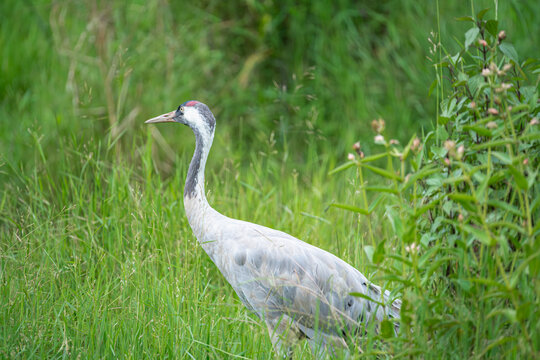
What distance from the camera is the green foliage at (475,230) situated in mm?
2039

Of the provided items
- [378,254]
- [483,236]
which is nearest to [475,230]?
[483,236]

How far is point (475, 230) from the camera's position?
2006 millimetres

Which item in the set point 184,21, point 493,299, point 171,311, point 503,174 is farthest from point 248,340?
point 184,21

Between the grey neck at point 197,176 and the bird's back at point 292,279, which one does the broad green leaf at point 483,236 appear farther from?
the grey neck at point 197,176

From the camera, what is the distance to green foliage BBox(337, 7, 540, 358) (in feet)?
6.69

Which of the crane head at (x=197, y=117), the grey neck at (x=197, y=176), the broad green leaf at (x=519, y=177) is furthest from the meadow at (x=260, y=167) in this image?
the crane head at (x=197, y=117)

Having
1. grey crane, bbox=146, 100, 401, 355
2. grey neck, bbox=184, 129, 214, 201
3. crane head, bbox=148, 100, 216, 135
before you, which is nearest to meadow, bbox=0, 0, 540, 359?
grey crane, bbox=146, 100, 401, 355

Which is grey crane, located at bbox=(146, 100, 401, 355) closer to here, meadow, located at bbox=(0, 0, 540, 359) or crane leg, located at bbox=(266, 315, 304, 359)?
crane leg, located at bbox=(266, 315, 304, 359)

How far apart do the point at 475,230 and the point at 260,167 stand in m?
2.80

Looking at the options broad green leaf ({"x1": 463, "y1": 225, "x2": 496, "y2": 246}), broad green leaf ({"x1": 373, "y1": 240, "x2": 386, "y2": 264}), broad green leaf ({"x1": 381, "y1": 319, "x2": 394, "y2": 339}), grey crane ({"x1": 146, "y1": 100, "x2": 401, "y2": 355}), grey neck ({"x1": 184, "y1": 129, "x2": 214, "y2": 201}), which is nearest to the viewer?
broad green leaf ({"x1": 463, "y1": 225, "x2": 496, "y2": 246})

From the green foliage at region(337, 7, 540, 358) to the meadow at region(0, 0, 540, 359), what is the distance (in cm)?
1

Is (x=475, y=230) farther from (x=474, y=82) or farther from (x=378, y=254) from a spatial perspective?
(x=474, y=82)

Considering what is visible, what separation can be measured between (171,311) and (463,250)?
1.41 m

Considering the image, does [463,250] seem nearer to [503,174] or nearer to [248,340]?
[503,174]
